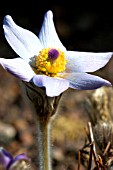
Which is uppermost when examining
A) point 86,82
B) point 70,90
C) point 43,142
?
point 86,82

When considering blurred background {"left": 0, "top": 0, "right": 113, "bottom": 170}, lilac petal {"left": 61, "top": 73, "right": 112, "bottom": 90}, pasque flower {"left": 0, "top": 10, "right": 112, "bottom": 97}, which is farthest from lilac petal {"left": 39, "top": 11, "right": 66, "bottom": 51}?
blurred background {"left": 0, "top": 0, "right": 113, "bottom": 170}

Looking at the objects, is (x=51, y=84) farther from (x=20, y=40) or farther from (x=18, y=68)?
(x=20, y=40)

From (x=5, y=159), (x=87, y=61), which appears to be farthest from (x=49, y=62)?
(x=5, y=159)

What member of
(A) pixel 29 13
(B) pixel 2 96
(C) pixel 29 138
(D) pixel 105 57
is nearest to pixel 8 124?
(C) pixel 29 138

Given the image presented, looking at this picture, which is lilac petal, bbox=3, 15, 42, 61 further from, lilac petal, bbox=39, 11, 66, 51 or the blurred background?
the blurred background

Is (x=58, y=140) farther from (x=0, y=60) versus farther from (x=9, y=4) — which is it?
(x=9, y=4)
